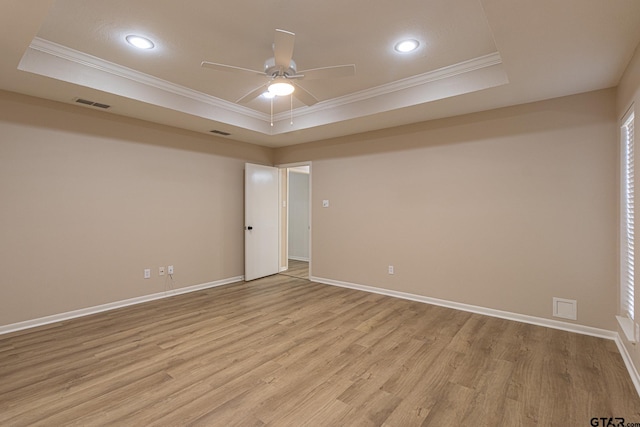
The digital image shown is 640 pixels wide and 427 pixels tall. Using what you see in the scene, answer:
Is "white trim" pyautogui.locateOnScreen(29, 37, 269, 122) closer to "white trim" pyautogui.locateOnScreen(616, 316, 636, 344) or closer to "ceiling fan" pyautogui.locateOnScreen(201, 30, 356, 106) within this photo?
"ceiling fan" pyautogui.locateOnScreen(201, 30, 356, 106)

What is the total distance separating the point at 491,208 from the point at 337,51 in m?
2.62

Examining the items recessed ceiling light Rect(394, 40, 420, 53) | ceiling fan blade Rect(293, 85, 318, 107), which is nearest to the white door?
ceiling fan blade Rect(293, 85, 318, 107)

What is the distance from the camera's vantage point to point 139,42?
275 cm

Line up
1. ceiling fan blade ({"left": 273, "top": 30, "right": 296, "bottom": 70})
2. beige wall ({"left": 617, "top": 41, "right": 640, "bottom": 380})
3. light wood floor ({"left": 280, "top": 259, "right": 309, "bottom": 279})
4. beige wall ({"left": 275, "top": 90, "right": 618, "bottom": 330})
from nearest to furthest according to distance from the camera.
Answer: ceiling fan blade ({"left": 273, "top": 30, "right": 296, "bottom": 70}) < beige wall ({"left": 617, "top": 41, "right": 640, "bottom": 380}) < beige wall ({"left": 275, "top": 90, "right": 618, "bottom": 330}) < light wood floor ({"left": 280, "top": 259, "right": 309, "bottom": 279})

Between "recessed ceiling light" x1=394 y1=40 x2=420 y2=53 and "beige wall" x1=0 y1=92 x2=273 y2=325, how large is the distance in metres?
3.45

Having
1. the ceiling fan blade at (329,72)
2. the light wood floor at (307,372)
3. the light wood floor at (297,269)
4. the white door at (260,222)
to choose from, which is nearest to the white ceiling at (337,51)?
the ceiling fan blade at (329,72)

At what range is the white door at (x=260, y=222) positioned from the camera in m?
5.49

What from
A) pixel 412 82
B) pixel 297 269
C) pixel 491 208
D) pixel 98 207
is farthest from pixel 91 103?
pixel 491 208

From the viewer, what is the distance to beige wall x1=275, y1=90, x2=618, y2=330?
315 cm

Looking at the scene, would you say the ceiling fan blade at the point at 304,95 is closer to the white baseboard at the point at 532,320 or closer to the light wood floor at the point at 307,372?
the light wood floor at the point at 307,372

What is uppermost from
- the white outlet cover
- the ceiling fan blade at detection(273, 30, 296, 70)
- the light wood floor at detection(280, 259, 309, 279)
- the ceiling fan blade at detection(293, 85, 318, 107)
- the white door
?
the ceiling fan blade at detection(273, 30, 296, 70)

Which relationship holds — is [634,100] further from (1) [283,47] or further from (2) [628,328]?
(1) [283,47]

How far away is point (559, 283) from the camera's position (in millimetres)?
3318

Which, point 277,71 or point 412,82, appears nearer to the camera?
point 277,71
